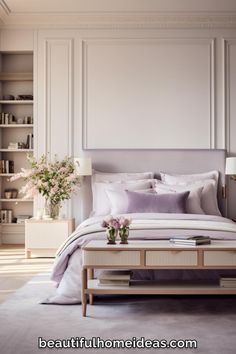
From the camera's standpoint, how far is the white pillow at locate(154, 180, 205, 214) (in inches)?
237

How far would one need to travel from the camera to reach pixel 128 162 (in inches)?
273

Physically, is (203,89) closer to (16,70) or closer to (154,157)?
(154,157)

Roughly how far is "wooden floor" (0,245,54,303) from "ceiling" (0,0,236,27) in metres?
2.93

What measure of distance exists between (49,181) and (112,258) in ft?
9.67

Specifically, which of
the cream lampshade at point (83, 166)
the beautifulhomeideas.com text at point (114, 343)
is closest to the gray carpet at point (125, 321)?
the beautifulhomeideas.com text at point (114, 343)

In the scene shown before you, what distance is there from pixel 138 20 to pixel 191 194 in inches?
97.1

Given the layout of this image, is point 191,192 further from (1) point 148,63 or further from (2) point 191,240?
(2) point 191,240

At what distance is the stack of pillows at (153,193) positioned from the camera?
575 centimetres

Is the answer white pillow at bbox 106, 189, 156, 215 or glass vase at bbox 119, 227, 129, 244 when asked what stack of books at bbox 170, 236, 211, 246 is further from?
white pillow at bbox 106, 189, 156, 215

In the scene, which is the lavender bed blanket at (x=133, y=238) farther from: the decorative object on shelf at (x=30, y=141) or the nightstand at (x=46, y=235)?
the decorative object on shelf at (x=30, y=141)

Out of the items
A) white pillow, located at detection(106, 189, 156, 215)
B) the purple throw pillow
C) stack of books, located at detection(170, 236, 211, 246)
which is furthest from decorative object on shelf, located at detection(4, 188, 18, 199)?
stack of books, located at detection(170, 236, 211, 246)

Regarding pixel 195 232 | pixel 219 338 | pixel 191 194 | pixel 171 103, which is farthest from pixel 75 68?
pixel 219 338

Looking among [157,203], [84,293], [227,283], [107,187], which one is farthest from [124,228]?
[107,187]

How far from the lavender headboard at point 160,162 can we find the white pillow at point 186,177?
0.46 feet
